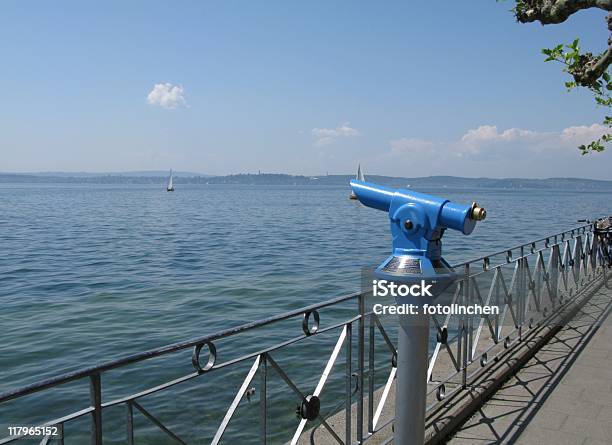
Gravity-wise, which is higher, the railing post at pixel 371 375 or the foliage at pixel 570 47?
the foliage at pixel 570 47

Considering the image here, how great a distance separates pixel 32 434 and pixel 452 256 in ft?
73.4

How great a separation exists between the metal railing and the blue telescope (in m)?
0.74

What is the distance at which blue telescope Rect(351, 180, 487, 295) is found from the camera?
2814mm

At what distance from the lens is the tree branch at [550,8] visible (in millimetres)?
5219

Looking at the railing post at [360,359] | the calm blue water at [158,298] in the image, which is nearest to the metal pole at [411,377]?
the railing post at [360,359]

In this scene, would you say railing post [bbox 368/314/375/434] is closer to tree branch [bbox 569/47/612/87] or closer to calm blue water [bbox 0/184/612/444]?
calm blue water [bbox 0/184/612/444]

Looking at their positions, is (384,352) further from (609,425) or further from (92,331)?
(92,331)

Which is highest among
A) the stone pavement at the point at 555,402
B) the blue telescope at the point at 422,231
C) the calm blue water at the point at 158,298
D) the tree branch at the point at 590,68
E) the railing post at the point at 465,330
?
the tree branch at the point at 590,68

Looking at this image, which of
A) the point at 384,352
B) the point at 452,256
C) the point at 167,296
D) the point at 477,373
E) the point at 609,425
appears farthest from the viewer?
the point at 452,256

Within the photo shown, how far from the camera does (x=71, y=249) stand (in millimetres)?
27688

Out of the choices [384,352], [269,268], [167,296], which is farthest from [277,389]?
[269,268]

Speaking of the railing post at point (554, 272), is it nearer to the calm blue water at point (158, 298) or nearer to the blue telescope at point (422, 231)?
the calm blue water at point (158, 298)

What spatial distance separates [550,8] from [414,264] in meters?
4.01

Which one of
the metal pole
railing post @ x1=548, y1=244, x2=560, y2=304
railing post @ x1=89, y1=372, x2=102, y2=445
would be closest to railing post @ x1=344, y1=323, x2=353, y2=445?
the metal pole
